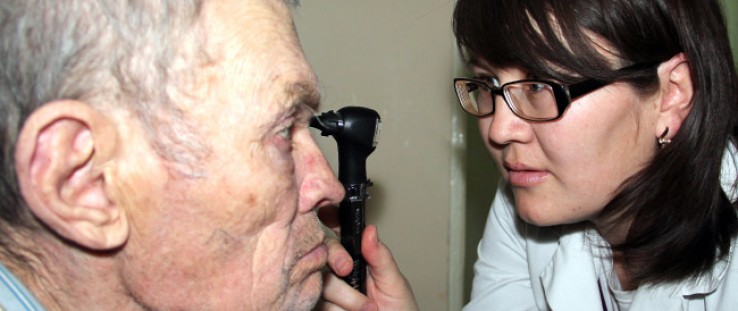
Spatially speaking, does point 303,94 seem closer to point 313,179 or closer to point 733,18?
point 313,179

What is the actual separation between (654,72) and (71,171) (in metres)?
0.85

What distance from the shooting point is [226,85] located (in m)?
0.64

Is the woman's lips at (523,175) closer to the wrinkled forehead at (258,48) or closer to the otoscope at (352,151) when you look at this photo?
the otoscope at (352,151)

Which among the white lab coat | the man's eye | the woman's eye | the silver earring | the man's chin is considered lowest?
the white lab coat

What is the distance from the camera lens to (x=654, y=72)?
3.22ft

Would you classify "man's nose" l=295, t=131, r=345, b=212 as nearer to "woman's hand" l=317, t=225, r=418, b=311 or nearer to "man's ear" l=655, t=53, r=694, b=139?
"woman's hand" l=317, t=225, r=418, b=311

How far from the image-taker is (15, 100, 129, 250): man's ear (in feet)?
1.85

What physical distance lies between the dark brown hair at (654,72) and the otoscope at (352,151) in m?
0.26

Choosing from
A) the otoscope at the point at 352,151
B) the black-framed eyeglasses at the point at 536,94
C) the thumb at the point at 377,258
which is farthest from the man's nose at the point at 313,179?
the black-framed eyeglasses at the point at 536,94

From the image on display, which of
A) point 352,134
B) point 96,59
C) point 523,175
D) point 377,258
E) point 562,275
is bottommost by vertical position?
point 562,275

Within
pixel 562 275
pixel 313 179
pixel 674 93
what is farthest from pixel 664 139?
pixel 313 179

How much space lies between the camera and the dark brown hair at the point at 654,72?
3.13 feet

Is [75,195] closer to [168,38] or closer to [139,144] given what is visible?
[139,144]

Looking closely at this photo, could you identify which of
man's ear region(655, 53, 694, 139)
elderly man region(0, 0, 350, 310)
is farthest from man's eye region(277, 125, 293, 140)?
man's ear region(655, 53, 694, 139)
